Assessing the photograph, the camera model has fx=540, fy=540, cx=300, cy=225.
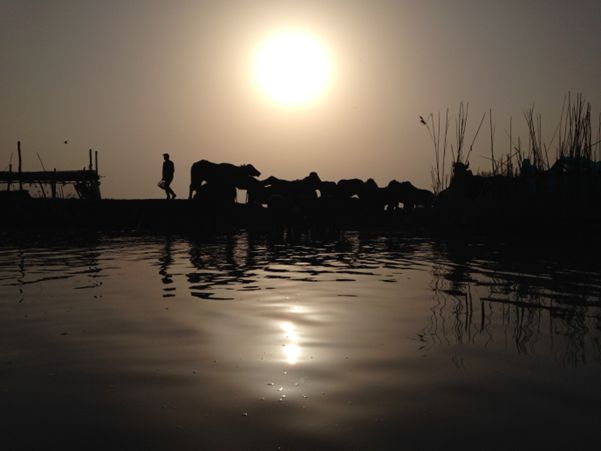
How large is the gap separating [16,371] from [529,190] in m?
11.9

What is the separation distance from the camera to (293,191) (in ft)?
79.5

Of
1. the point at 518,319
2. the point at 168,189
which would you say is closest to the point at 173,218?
the point at 168,189

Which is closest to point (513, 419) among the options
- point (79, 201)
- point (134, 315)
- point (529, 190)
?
point (134, 315)

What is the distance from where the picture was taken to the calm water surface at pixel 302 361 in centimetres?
238

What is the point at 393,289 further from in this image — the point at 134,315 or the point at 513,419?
the point at 513,419

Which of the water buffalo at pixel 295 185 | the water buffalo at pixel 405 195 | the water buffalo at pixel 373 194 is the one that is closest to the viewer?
the water buffalo at pixel 295 185

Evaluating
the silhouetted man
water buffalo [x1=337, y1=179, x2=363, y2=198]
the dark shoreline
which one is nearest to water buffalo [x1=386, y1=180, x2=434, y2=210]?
water buffalo [x1=337, y1=179, x2=363, y2=198]

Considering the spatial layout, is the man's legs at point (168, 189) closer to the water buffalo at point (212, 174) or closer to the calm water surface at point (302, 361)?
the water buffalo at point (212, 174)

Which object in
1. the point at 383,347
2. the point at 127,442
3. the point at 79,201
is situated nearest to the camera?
the point at 127,442

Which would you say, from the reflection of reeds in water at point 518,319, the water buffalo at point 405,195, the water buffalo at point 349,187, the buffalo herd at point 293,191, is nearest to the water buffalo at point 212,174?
the buffalo herd at point 293,191

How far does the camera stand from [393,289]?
20.7 ft

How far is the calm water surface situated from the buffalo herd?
45.5 feet

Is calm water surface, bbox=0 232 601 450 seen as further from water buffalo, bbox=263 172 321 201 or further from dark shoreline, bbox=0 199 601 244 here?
water buffalo, bbox=263 172 321 201

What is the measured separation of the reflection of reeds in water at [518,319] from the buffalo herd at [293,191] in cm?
1413
